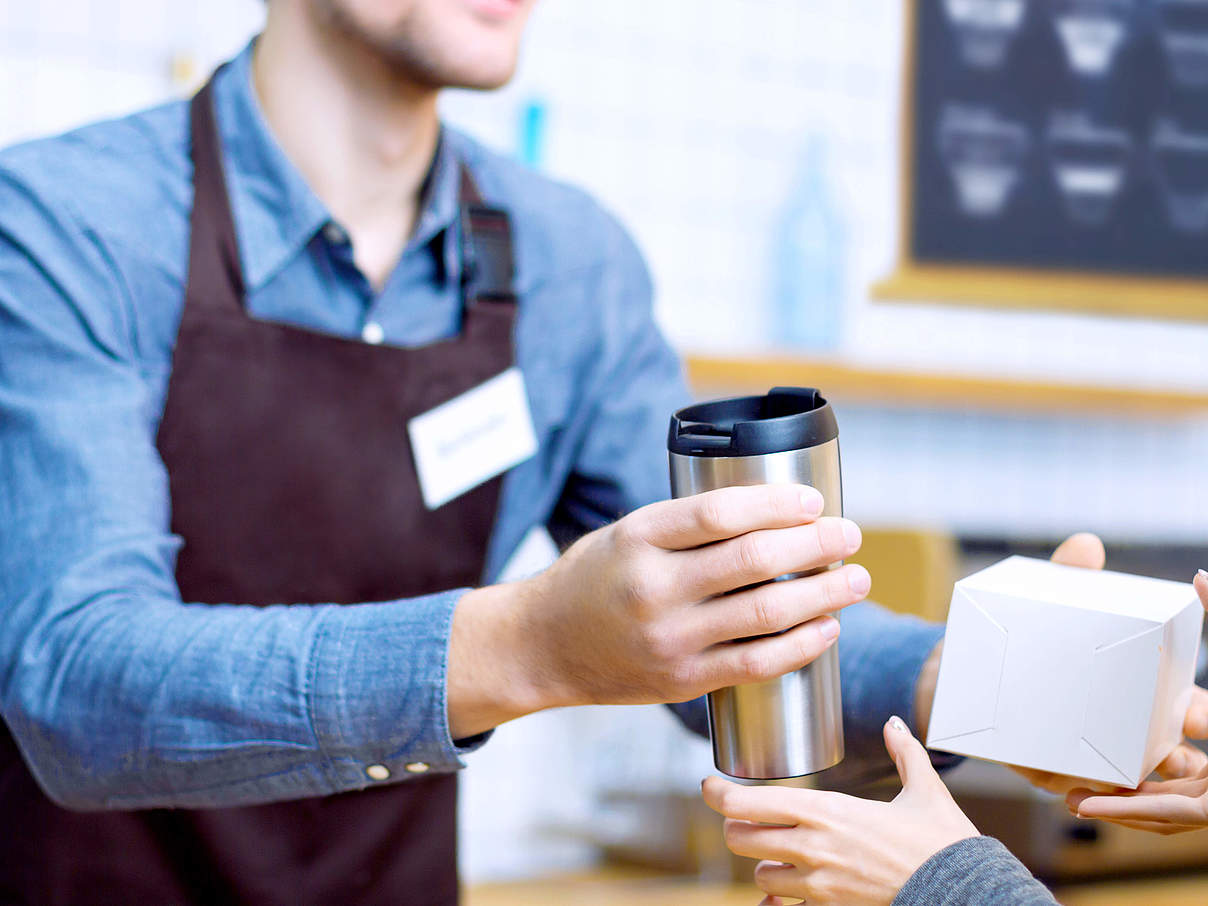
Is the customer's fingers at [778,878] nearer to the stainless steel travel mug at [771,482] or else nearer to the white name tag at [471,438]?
the stainless steel travel mug at [771,482]

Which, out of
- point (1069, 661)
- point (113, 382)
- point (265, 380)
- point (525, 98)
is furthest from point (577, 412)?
point (525, 98)

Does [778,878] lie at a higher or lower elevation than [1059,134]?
lower

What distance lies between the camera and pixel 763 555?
530mm

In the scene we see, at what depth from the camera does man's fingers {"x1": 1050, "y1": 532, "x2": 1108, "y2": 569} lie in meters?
0.70

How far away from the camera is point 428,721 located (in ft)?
2.25

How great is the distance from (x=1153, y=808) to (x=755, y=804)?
8.0 inches

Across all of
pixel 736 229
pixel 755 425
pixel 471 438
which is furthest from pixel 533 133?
pixel 755 425

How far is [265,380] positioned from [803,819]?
625 millimetres

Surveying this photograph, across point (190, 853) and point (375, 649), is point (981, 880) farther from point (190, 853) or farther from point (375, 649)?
point (190, 853)

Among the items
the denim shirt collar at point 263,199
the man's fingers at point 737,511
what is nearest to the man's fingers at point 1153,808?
the man's fingers at point 737,511

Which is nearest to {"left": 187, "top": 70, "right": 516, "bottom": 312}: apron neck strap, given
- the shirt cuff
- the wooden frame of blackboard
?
the shirt cuff

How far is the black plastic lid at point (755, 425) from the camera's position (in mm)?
530

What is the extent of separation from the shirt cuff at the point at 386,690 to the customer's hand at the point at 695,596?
3.0 inches

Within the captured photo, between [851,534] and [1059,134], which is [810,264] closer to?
[1059,134]
